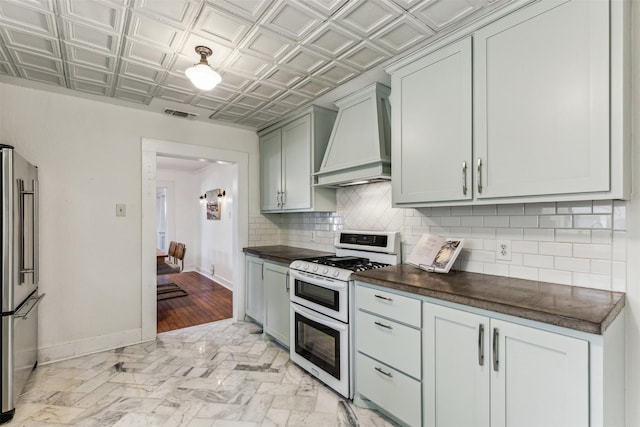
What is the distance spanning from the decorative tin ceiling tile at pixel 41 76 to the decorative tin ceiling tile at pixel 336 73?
207 centimetres

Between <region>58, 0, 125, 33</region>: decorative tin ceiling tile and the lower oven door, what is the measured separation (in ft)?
7.53

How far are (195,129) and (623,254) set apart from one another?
3.75 meters

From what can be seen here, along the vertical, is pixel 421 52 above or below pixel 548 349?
above

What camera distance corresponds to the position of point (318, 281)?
7.77 ft

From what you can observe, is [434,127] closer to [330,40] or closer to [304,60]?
[330,40]

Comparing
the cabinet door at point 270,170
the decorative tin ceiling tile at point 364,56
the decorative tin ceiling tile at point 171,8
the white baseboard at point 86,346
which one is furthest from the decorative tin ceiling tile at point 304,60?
the white baseboard at point 86,346

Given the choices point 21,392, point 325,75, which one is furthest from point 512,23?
point 21,392

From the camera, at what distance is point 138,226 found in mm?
3186

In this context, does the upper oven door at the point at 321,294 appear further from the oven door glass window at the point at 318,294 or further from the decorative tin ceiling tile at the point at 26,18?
the decorative tin ceiling tile at the point at 26,18

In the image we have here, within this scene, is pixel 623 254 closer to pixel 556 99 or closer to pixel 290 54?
pixel 556 99

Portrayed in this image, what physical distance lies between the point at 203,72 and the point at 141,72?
0.75m

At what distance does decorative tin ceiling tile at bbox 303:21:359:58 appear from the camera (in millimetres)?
1882

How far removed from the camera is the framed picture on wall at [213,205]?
6.13 metres

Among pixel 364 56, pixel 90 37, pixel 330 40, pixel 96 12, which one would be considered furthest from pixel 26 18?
pixel 364 56
